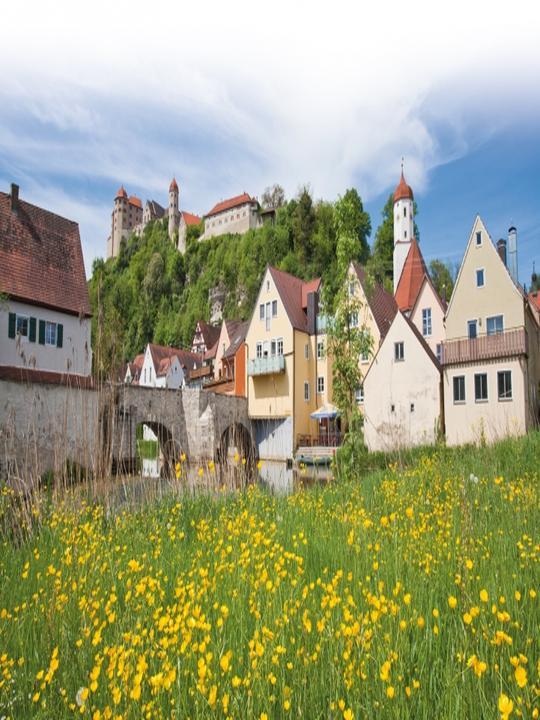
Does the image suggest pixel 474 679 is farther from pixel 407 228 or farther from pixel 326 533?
pixel 407 228

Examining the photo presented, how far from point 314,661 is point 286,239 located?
255 feet

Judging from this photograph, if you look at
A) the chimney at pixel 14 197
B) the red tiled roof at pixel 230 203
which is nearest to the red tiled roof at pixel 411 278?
the chimney at pixel 14 197

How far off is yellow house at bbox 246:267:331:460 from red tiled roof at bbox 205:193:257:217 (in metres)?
70.6

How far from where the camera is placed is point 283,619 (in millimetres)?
2955

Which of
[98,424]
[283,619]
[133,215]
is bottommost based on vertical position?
[283,619]

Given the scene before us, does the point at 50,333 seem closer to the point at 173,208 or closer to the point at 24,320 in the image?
the point at 24,320

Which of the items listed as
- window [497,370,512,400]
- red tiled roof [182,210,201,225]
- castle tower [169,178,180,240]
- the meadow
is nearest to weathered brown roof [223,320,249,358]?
window [497,370,512,400]

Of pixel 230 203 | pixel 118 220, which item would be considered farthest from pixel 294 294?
pixel 118 220

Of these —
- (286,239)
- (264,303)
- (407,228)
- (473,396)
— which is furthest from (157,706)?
(286,239)

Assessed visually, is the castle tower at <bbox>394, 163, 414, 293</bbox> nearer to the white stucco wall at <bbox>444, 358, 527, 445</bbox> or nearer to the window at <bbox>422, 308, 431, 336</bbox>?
the window at <bbox>422, 308, 431, 336</bbox>

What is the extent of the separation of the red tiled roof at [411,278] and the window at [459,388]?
11687 mm

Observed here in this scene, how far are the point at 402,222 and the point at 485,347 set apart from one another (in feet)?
84.6

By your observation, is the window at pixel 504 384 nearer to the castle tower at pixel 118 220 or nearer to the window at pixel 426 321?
the window at pixel 426 321

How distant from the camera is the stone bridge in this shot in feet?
20.6
